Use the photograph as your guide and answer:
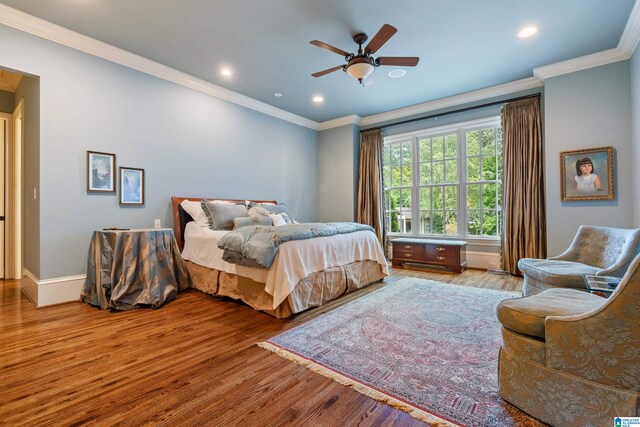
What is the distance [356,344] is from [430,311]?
106cm

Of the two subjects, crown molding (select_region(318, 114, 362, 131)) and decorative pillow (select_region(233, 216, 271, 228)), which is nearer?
decorative pillow (select_region(233, 216, 271, 228))

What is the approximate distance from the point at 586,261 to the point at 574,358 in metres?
2.21

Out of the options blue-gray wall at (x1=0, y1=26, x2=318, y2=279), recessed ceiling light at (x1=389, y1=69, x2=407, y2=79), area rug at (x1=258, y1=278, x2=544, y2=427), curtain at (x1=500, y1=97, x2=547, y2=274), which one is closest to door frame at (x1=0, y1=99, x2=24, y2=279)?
blue-gray wall at (x1=0, y1=26, x2=318, y2=279)

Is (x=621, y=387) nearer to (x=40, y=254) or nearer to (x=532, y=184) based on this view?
(x=532, y=184)

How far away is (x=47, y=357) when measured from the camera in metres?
1.92

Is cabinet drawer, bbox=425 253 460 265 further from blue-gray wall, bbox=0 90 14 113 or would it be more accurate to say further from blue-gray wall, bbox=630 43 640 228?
blue-gray wall, bbox=0 90 14 113

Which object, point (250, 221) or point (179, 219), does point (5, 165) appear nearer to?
point (179, 219)

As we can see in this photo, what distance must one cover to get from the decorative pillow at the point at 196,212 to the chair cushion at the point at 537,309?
3.41 metres

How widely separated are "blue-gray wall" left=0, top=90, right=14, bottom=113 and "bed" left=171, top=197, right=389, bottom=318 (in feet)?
8.77

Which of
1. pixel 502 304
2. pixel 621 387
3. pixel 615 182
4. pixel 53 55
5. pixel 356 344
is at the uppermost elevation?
pixel 53 55

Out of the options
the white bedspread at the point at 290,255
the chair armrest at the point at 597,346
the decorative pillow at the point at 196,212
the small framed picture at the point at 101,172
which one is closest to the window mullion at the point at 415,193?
the white bedspread at the point at 290,255

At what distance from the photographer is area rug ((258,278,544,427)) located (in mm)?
1428

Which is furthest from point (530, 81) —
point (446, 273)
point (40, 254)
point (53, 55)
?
point (40, 254)

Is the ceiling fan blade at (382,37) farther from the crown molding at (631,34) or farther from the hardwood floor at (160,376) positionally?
the hardwood floor at (160,376)
